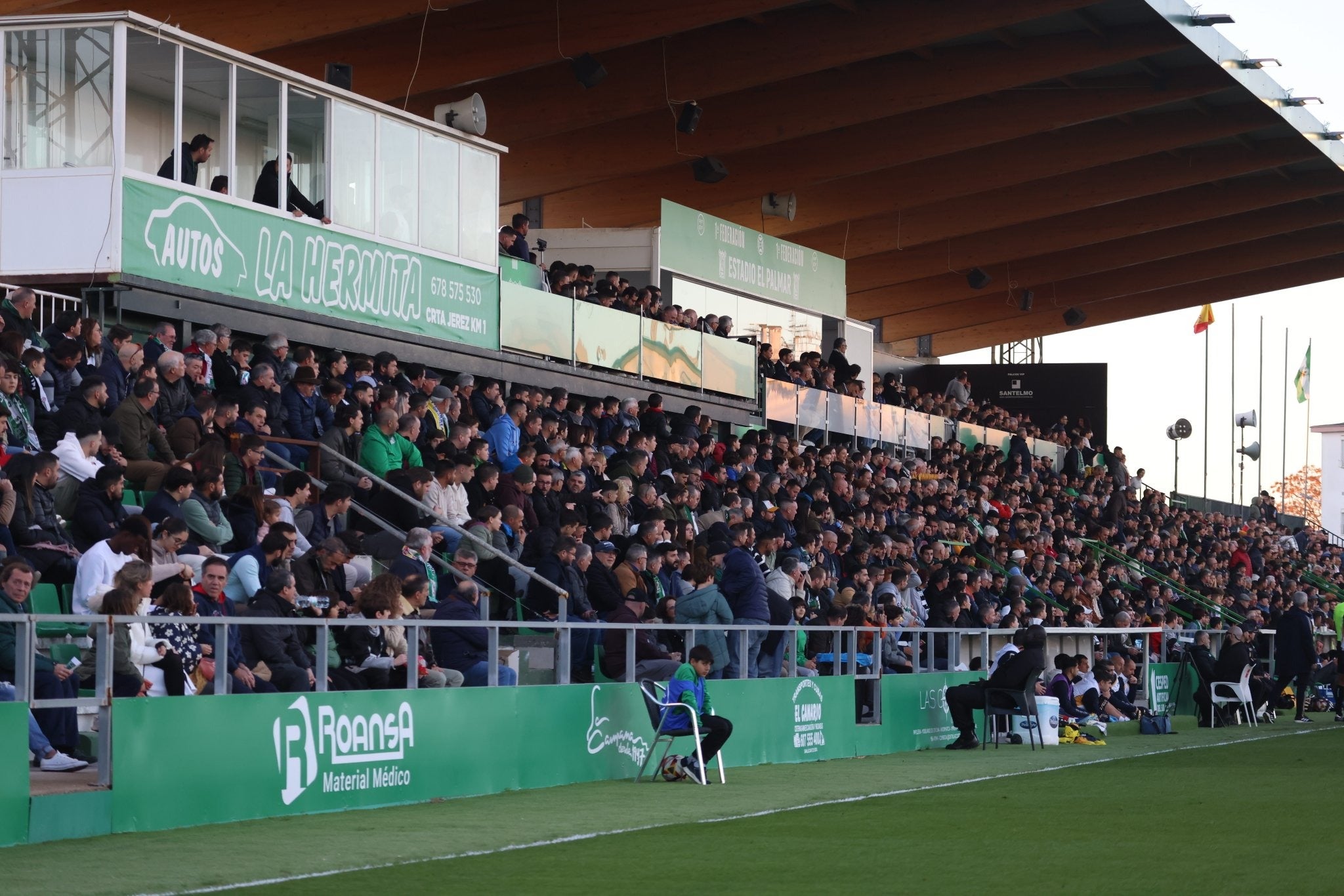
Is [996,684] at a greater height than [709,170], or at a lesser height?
lesser

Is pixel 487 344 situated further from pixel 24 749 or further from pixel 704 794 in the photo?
pixel 24 749

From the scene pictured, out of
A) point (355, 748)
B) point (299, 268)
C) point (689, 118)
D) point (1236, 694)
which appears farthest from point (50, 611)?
point (689, 118)

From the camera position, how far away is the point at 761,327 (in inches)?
1359

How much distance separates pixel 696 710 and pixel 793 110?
20.5 metres

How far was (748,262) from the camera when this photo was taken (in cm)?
3369

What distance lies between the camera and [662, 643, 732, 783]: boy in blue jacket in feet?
49.2

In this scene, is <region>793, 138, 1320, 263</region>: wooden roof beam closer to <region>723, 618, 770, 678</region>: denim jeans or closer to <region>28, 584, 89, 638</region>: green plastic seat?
<region>723, 618, 770, 678</region>: denim jeans

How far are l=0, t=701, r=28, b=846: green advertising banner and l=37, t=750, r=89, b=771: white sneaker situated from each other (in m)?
0.53

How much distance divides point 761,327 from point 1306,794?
20767 mm

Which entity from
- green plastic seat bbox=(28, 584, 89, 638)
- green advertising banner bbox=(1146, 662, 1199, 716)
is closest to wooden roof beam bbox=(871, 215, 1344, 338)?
green advertising banner bbox=(1146, 662, 1199, 716)

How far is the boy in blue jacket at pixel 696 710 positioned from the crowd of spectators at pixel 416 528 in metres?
0.99

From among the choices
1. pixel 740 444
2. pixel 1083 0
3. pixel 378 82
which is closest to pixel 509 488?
pixel 740 444

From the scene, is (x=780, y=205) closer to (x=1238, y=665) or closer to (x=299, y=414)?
(x=1238, y=665)

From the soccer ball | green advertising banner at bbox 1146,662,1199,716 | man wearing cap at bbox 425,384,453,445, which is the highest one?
man wearing cap at bbox 425,384,453,445
